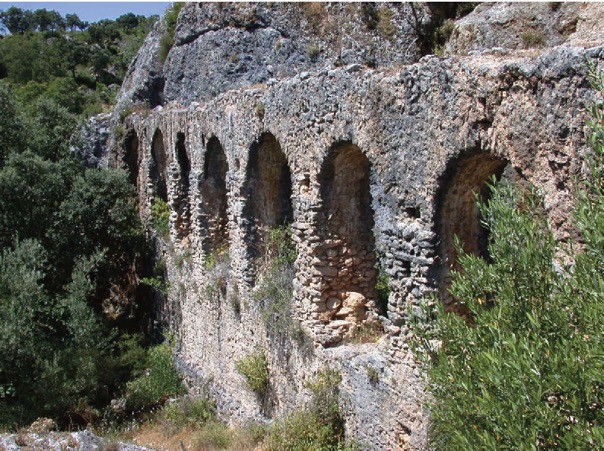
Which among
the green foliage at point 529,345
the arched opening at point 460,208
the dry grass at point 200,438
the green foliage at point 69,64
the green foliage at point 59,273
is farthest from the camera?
the green foliage at point 69,64

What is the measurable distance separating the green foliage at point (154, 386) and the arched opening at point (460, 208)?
8.02 m

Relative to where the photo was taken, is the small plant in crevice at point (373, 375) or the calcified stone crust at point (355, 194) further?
the small plant in crevice at point (373, 375)

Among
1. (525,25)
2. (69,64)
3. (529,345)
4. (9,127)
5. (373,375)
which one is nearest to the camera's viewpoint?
(529,345)

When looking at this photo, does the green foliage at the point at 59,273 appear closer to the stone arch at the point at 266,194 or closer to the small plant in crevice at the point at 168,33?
the small plant in crevice at the point at 168,33

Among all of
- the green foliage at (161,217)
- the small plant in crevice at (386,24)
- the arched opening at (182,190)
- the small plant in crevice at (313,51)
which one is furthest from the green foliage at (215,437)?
the small plant in crevice at (386,24)

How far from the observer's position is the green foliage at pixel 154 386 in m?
12.9

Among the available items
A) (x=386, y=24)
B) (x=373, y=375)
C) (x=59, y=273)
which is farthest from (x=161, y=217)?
(x=373, y=375)

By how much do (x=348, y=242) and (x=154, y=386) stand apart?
6.27m

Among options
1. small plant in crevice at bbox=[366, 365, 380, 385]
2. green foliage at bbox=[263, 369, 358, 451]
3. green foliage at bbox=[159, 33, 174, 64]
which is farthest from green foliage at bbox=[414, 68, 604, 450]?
green foliage at bbox=[159, 33, 174, 64]

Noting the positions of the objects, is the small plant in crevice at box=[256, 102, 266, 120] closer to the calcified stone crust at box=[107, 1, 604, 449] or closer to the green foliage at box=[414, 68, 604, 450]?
the calcified stone crust at box=[107, 1, 604, 449]

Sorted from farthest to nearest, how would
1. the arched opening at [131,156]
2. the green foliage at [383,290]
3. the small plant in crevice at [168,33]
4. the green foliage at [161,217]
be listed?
the small plant in crevice at [168,33] → the arched opening at [131,156] → the green foliage at [161,217] → the green foliage at [383,290]

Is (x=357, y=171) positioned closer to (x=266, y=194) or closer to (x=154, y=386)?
(x=266, y=194)

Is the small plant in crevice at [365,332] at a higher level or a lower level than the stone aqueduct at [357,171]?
lower

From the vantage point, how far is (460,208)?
6.89m
